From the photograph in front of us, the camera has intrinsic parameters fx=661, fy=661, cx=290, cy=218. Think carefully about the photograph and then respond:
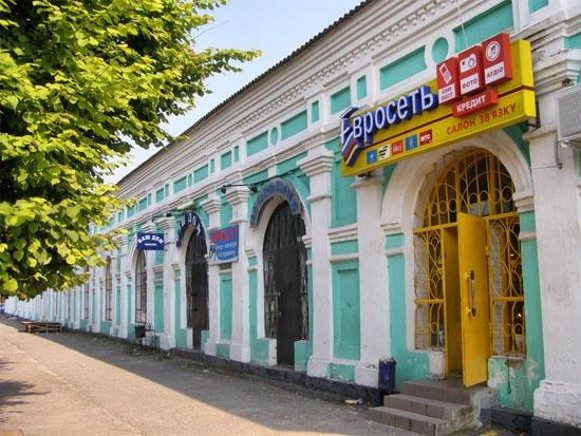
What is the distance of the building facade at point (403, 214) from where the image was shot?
6.69 m

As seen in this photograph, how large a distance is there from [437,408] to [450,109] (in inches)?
133

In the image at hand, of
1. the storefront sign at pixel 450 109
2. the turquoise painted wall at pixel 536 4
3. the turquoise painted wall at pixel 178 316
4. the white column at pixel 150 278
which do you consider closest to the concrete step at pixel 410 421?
the storefront sign at pixel 450 109

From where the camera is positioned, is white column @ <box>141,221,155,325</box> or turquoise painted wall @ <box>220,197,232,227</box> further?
white column @ <box>141,221,155,325</box>

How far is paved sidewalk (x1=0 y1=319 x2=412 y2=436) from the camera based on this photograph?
26.1 feet

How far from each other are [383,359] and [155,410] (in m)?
3.24

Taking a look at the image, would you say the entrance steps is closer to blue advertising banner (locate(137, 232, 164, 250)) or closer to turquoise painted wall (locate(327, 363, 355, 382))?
turquoise painted wall (locate(327, 363, 355, 382))

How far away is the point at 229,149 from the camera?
14078 mm

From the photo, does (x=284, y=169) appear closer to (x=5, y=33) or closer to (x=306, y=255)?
(x=306, y=255)

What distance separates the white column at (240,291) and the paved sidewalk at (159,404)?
600 mm

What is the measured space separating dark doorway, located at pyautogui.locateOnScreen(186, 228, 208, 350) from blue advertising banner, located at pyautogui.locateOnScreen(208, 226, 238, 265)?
924 millimetres

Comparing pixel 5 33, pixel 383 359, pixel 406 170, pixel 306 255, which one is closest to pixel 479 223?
pixel 406 170

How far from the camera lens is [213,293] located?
47.5 ft

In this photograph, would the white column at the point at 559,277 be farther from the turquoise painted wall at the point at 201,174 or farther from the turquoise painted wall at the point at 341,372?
the turquoise painted wall at the point at 201,174

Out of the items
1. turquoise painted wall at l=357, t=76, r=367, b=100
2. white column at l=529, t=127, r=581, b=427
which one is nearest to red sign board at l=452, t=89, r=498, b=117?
white column at l=529, t=127, r=581, b=427
